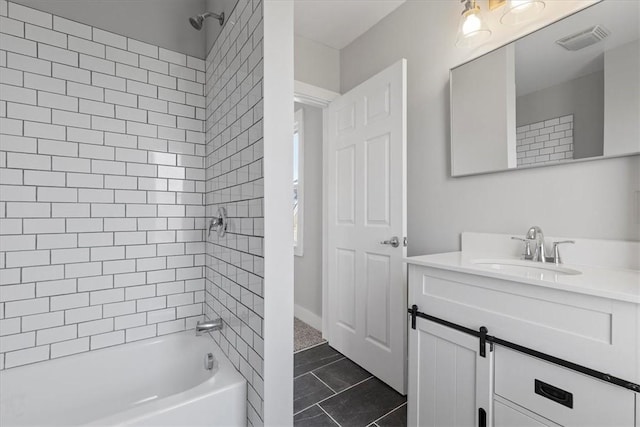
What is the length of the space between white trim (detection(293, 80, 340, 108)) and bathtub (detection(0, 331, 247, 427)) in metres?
1.88

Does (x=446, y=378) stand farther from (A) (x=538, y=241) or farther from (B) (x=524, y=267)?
(A) (x=538, y=241)

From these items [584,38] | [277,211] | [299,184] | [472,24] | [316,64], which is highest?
[316,64]

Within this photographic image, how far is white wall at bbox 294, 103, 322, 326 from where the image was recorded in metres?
2.98

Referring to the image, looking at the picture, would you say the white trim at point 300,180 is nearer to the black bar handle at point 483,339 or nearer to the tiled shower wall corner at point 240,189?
the tiled shower wall corner at point 240,189

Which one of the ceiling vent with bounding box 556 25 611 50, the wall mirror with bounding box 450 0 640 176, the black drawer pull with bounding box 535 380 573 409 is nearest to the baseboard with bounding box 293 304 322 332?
the wall mirror with bounding box 450 0 640 176

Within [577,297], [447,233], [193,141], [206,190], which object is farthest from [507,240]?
[193,141]

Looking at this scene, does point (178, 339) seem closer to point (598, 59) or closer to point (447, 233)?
point (447, 233)

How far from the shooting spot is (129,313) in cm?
156

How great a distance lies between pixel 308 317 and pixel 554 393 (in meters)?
2.39

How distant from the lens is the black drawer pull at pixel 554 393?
35.6 inches

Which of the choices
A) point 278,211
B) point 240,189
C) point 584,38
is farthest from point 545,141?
point 240,189

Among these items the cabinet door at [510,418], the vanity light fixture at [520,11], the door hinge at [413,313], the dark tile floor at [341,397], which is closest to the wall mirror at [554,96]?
the vanity light fixture at [520,11]

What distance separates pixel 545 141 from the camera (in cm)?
139

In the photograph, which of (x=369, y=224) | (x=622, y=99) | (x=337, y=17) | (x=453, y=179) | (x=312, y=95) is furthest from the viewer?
(x=312, y=95)
